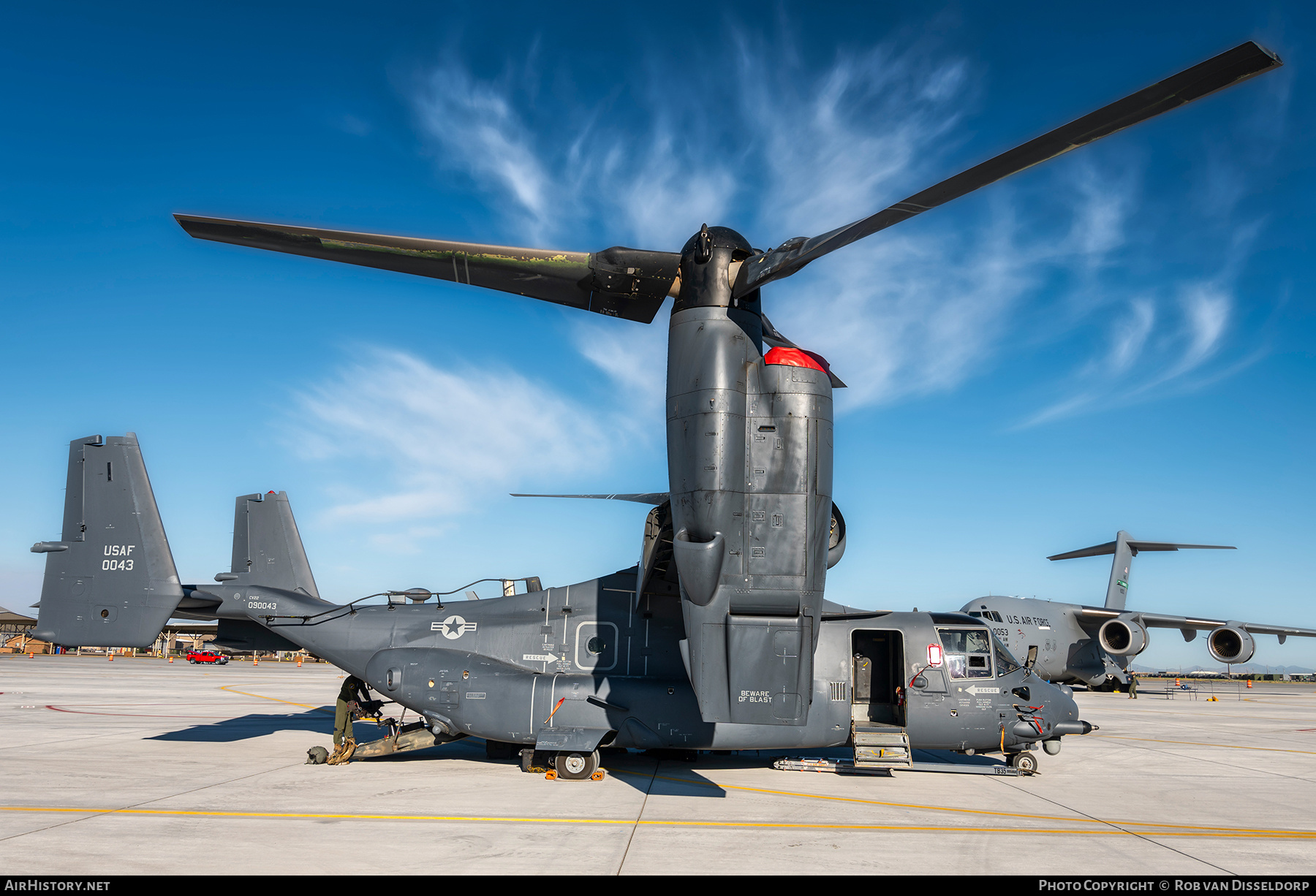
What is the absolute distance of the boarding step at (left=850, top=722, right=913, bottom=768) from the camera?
11.3 metres

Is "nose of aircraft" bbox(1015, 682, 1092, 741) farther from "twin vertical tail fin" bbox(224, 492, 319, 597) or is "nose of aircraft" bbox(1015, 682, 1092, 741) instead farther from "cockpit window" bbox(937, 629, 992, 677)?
"twin vertical tail fin" bbox(224, 492, 319, 597)

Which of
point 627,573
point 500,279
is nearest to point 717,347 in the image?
point 500,279

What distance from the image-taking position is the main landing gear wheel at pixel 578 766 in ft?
35.3

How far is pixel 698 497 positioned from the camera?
27.7ft

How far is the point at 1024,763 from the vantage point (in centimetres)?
1236

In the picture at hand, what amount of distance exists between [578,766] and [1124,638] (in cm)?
2526

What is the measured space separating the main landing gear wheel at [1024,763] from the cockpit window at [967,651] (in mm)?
1550

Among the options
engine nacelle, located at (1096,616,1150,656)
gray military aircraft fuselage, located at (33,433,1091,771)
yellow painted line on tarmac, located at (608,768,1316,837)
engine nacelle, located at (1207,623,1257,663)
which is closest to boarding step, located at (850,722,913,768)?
gray military aircraft fuselage, located at (33,433,1091,771)

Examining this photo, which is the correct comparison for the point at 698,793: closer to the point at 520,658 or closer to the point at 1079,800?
the point at 520,658

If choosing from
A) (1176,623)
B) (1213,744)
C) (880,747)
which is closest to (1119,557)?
(1176,623)

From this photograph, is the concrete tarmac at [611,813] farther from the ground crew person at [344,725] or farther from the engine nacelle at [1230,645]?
the engine nacelle at [1230,645]

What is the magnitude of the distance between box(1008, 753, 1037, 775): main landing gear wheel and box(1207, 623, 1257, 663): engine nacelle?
19.2 m

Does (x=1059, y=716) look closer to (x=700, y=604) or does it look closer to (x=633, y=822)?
(x=700, y=604)

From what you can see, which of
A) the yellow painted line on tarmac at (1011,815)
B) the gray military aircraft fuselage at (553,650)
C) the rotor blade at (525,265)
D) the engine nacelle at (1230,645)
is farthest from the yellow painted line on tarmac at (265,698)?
the engine nacelle at (1230,645)
